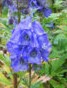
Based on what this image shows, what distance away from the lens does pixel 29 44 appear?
1626mm

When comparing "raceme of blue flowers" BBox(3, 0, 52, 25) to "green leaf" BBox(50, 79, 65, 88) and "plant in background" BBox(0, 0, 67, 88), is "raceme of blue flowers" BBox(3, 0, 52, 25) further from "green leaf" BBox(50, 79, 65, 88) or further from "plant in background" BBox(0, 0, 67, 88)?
"green leaf" BBox(50, 79, 65, 88)

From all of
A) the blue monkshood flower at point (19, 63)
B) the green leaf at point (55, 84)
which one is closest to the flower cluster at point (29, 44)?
the blue monkshood flower at point (19, 63)

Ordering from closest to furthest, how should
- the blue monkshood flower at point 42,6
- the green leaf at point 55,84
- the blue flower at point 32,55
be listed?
the blue flower at point 32,55 < the green leaf at point 55,84 < the blue monkshood flower at point 42,6

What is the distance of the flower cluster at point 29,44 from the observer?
1.63 meters

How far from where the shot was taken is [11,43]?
5.45 feet

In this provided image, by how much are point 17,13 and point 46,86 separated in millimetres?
576

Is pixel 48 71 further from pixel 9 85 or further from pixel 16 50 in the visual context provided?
pixel 16 50

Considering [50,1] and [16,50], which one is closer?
[16,50]

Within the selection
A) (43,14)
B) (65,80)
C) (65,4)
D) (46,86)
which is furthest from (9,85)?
(65,4)

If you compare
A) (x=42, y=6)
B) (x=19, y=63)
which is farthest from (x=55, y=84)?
(x=42, y=6)

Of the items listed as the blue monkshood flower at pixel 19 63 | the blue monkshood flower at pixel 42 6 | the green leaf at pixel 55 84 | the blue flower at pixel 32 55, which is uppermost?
the blue flower at pixel 32 55

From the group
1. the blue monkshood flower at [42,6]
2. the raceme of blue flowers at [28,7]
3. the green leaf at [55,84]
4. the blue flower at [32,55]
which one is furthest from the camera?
the blue monkshood flower at [42,6]

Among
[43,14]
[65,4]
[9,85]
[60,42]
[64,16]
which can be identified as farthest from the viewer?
[65,4]

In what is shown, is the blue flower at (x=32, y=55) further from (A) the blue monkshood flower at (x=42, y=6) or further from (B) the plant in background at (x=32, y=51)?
(A) the blue monkshood flower at (x=42, y=6)
